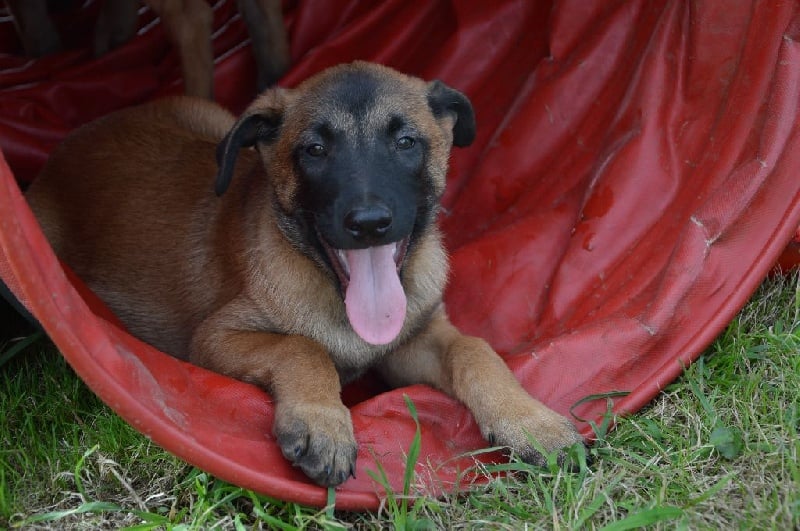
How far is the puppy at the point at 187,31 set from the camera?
5191 mm

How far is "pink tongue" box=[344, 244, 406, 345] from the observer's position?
346 centimetres

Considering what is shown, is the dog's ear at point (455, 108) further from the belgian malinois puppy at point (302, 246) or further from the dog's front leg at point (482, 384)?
the dog's front leg at point (482, 384)

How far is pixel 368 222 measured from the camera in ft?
10.4

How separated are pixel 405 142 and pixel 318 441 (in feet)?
4.03

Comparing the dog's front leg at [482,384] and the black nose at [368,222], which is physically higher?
the black nose at [368,222]

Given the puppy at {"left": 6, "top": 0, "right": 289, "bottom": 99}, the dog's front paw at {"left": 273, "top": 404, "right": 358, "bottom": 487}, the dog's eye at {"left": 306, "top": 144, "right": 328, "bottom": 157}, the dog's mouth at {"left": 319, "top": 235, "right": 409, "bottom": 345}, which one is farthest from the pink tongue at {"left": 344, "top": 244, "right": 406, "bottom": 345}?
the puppy at {"left": 6, "top": 0, "right": 289, "bottom": 99}

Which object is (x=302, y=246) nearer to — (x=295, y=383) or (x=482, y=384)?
(x=295, y=383)

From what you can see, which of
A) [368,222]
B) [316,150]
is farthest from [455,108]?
[368,222]

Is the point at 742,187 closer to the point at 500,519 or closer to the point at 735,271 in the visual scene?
the point at 735,271

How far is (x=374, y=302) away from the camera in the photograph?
11.5 ft

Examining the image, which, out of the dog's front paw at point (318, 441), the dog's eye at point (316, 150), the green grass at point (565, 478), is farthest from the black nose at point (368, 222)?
the green grass at point (565, 478)

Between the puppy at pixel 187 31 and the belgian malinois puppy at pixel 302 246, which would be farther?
the puppy at pixel 187 31

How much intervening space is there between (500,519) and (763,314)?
1.66 meters

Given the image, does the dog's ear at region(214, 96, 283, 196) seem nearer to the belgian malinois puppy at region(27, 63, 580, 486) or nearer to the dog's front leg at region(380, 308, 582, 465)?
the belgian malinois puppy at region(27, 63, 580, 486)
